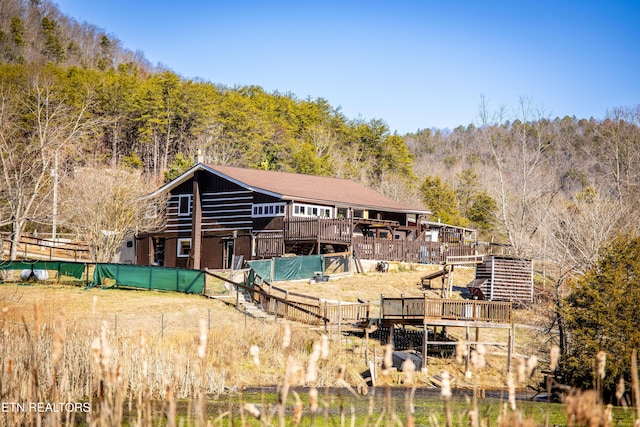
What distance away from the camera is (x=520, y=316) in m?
38.7

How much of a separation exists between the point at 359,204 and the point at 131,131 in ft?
131

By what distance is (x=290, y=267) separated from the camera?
41.8m

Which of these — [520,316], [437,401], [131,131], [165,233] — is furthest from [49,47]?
[437,401]

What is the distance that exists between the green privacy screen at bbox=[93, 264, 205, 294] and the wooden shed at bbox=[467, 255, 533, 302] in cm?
1417

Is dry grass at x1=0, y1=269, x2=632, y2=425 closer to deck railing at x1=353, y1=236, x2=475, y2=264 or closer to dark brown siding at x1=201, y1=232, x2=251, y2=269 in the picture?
deck railing at x1=353, y1=236, x2=475, y2=264

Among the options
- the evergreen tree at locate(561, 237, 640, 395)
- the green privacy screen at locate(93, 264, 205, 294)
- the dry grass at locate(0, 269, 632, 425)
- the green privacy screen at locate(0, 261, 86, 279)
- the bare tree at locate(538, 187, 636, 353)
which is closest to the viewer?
the dry grass at locate(0, 269, 632, 425)

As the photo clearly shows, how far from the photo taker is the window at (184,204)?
51.6 metres

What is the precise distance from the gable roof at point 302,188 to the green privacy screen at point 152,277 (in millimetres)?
9757

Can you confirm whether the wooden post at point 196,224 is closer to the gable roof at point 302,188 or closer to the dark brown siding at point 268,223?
the gable roof at point 302,188

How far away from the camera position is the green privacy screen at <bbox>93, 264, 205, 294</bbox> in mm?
37906

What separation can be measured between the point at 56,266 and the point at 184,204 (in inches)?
512

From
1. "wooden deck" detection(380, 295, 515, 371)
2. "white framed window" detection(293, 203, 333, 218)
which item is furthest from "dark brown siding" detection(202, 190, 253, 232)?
"wooden deck" detection(380, 295, 515, 371)

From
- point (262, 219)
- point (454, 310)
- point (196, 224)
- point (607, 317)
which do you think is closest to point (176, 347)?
point (607, 317)

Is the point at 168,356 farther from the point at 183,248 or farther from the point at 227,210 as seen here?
the point at 183,248
